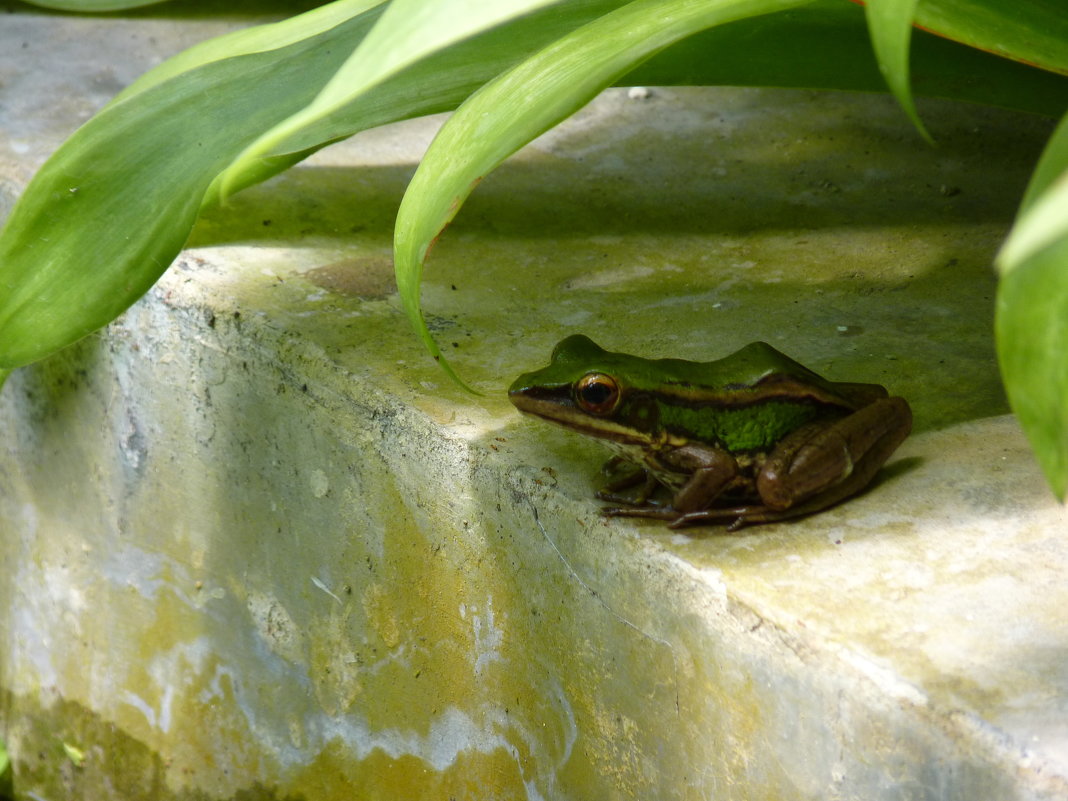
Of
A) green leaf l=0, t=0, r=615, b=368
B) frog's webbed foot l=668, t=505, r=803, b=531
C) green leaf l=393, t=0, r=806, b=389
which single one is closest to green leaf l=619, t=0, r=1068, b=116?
green leaf l=0, t=0, r=615, b=368

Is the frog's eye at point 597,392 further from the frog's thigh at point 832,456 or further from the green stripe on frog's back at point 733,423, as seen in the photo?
the frog's thigh at point 832,456

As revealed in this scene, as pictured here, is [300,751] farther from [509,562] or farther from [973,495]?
[973,495]

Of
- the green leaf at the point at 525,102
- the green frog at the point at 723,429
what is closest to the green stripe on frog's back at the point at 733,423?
the green frog at the point at 723,429

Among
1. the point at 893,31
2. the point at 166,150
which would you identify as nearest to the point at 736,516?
the point at 893,31

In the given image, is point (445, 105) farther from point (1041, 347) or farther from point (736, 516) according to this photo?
point (1041, 347)

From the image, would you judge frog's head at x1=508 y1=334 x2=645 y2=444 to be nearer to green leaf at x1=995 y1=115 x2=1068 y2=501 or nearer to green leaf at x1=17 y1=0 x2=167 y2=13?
green leaf at x1=995 y1=115 x2=1068 y2=501

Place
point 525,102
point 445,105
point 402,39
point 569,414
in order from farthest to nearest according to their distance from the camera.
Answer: point 445,105
point 569,414
point 525,102
point 402,39
